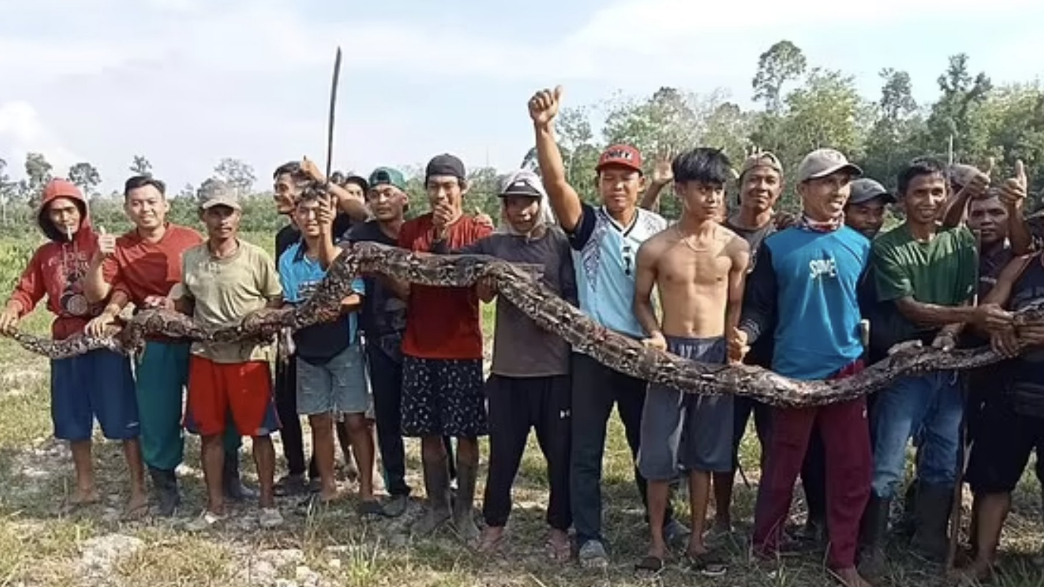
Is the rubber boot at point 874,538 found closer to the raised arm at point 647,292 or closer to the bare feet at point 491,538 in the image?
the raised arm at point 647,292

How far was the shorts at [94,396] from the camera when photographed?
5.67 m

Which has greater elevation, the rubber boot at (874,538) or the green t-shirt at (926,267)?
the green t-shirt at (926,267)

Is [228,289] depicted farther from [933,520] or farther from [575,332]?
[933,520]

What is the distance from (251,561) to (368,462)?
3.32 ft

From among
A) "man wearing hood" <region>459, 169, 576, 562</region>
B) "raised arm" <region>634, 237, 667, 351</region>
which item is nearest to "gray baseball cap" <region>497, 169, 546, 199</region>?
"man wearing hood" <region>459, 169, 576, 562</region>

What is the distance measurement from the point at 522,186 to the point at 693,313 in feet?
3.53

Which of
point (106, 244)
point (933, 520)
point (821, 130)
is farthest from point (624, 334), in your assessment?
point (821, 130)

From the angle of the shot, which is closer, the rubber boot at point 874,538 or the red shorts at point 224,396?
the rubber boot at point 874,538

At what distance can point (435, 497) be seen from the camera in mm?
5281

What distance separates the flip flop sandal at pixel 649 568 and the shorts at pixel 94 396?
10.7 feet

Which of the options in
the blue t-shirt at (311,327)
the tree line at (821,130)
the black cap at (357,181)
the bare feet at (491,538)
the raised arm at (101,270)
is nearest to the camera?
the bare feet at (491,538)

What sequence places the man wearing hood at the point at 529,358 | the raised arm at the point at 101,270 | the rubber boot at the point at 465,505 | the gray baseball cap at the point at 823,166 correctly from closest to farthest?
the gray baseball cap at the point at 823,166 < the man wearing hood at the point at 529,358 < the rubber boot at the point at 465,505 < the raised arm at the point at 101,270

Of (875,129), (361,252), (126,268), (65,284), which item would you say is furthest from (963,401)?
(875,129)

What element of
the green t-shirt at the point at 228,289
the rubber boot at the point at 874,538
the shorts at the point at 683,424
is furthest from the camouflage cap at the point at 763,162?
the green t-shirt at the point at 228,289
